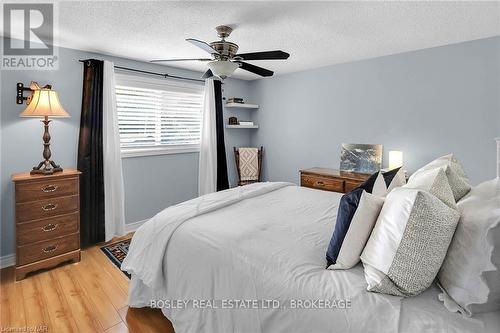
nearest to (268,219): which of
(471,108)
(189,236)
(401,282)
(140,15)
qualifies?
(189,236)

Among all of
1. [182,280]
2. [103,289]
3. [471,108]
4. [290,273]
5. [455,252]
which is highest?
[471,108]

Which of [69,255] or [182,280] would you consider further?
[69,255]

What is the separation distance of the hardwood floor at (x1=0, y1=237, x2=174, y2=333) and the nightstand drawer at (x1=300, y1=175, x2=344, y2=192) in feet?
8.31

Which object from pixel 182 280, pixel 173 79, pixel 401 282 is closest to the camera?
pixel 401 282

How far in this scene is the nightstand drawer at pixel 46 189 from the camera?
2.44 metres

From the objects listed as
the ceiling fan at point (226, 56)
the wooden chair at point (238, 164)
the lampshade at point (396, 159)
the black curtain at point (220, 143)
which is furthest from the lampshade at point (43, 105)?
the lampshade at point (396, 159)

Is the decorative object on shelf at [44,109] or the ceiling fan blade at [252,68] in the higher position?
the ceiling fan blade at [252,68]

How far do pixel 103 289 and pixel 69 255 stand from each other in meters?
0.73

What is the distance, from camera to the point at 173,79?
3998 millimetres

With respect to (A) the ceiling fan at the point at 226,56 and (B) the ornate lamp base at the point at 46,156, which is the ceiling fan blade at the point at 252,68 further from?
(B) the ornate lamp base at the point at 46,156

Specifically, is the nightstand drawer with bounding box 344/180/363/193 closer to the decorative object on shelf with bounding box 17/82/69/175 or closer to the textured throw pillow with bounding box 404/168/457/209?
the textured throw pillow with bounding box 404/168/457/209

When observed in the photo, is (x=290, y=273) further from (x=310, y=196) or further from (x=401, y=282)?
(x=310, y=196)

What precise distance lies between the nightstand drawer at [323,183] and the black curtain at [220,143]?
1.37 metres

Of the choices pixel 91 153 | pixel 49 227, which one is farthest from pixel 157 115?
pixel 49 227
